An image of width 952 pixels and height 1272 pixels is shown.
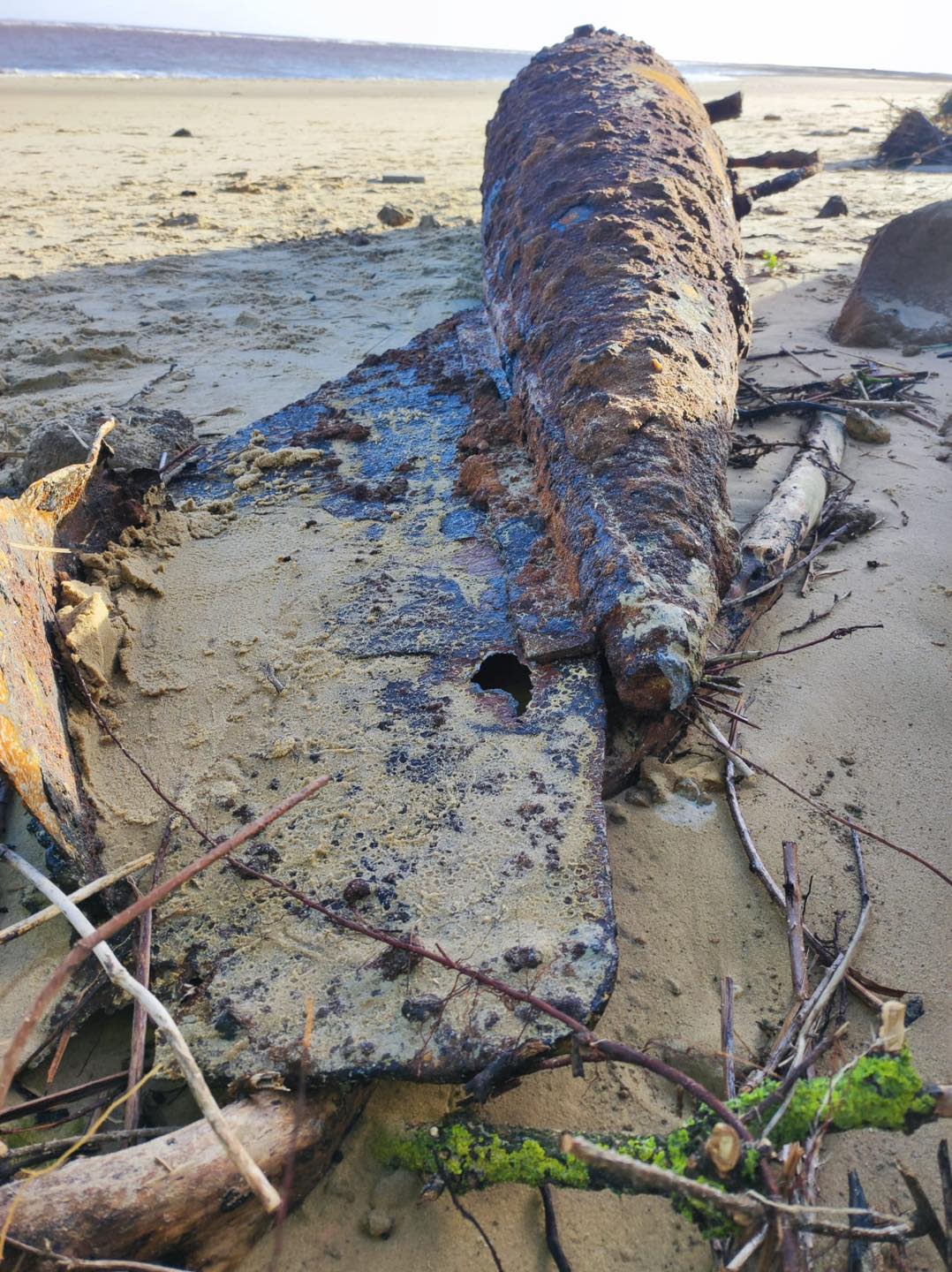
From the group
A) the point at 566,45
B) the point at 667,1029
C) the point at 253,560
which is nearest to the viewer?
the point at 667,1029

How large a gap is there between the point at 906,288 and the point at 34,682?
499 centimetres

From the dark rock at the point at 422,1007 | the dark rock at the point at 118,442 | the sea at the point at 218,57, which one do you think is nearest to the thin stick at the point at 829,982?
the dark rock at the point at 422,1007

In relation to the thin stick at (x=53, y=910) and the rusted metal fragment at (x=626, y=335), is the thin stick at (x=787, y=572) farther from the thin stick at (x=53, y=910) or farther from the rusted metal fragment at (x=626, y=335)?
the thin stick at (x=53, y=910)

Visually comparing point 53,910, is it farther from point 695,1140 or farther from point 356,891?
point 695,1140

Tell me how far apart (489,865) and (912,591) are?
6.10ft

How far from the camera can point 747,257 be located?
20.9 ft

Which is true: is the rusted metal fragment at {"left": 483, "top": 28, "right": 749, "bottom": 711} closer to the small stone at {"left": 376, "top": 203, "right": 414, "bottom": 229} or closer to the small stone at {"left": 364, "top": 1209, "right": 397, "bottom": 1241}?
the small stone at {"left": 364, "top": 1209, "right": 397, "bottom": 1241}

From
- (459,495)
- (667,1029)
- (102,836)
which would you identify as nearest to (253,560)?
(459,495)

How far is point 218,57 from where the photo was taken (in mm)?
32000

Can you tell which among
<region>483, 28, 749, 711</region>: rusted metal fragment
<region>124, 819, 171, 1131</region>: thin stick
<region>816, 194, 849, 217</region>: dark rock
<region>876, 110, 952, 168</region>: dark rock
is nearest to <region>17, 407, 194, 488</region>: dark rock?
<region>483, 28, 749, 711</region>: rusted metal fragment

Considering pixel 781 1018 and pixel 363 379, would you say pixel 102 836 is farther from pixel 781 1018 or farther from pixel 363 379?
pixel 363 379

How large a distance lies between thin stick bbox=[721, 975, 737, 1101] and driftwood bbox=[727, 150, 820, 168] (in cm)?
536

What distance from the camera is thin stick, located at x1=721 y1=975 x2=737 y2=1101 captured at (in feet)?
4.79

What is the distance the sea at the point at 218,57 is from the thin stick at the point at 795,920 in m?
28.6
